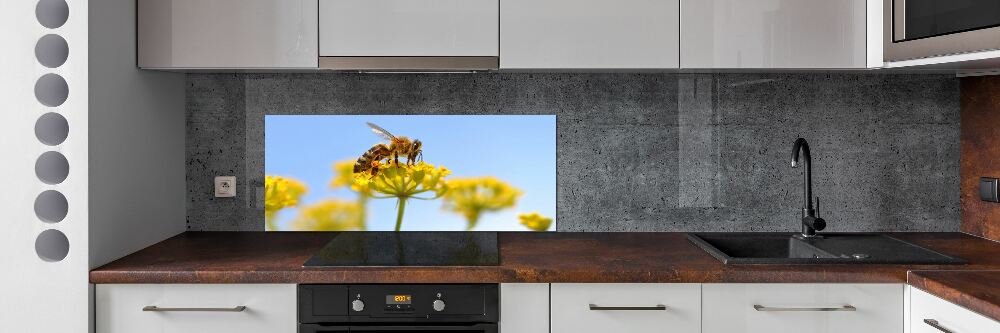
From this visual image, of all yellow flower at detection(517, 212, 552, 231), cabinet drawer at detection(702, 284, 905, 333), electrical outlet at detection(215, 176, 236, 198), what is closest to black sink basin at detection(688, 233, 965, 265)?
cabinet drawer at detection(702, 284, 905, 333)

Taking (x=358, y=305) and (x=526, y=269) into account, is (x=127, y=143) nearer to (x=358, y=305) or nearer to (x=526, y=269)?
(x=358, y=305)

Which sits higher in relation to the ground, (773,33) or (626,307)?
(773,33)

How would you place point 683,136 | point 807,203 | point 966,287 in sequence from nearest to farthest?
point 966,287, point 807,203, point 683,136

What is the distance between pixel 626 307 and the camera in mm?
1911

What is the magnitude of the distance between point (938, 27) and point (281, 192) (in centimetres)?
204

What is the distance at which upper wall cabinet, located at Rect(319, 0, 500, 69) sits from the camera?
219 cm

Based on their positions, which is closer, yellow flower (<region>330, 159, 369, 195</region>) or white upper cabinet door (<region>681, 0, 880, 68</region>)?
white upper cabinet door (<region>681, 0, 880, 68</region>)
